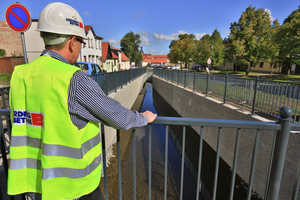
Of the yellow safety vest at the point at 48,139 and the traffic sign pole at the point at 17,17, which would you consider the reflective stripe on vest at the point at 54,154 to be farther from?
the traffic sign pole at the point at 17,17

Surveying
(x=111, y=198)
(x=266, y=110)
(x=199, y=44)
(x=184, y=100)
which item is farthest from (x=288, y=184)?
(x=199, y=44)

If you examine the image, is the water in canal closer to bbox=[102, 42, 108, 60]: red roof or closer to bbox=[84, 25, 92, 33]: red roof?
bbox=[84, 25, 92, 33]: red roof

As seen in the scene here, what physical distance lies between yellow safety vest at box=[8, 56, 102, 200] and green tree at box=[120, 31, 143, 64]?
7129 cm

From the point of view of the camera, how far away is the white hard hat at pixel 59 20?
1184 mm

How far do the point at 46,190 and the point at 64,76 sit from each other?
2.47 ft

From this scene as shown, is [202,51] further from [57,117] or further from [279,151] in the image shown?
[57,117]

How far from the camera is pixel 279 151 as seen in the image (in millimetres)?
1605

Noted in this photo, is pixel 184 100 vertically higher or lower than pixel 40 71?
lower

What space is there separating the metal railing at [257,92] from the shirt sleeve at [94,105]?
222 inches

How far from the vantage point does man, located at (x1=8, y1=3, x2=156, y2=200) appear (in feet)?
3.56

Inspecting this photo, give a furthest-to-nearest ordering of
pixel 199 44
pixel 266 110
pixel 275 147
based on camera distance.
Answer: pixel 199 44, pixel 266 110, pixel 275 147

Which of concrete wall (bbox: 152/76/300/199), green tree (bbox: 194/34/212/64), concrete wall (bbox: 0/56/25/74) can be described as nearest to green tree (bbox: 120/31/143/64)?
green tree (bbox: 194/34/212/64)

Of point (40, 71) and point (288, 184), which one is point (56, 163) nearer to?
point (40, 71)

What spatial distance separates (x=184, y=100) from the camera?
13625mm
